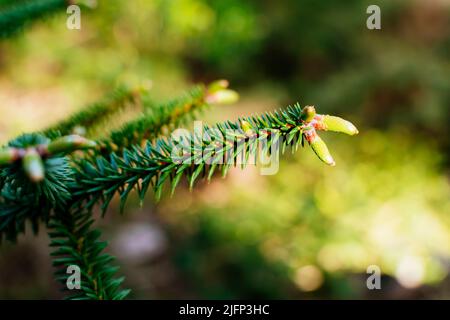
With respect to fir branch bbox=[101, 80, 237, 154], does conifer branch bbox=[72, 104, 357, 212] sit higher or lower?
lower

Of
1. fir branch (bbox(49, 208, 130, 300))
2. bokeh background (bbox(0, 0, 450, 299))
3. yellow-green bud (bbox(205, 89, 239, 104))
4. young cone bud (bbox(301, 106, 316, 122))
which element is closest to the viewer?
young cone bud (bbox(301, 106, 316, 122))

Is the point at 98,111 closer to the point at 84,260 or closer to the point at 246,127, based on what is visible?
the point at 84,260

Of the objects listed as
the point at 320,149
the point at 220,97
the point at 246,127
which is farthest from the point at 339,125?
the point at 220,97

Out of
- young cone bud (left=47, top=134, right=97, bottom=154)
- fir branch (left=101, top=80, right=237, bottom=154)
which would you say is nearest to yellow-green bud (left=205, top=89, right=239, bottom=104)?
fir branch (left=101, top=80, right=237, bottom=154)

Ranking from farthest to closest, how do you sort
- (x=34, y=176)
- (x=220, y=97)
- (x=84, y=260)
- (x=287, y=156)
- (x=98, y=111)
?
(x=287, y=156), (x=98, y=111), (x=220, y=97), (x=84, y=260), (x=34, y=176)

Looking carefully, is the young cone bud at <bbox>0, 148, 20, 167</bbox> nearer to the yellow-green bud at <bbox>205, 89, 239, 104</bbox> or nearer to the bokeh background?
the yellow-green bud at <bbox>205, 89, 239, 104</bbox>

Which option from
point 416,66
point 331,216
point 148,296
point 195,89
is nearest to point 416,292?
point 331,216

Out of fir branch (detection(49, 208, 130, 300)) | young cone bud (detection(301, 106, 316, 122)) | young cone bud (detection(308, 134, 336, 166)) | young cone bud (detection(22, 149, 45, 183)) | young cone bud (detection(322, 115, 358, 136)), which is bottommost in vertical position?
fir branch (detection(49, 208, 130, 300))

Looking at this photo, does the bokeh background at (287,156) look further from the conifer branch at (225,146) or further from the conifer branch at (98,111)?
the conifer branch at (225,146)
